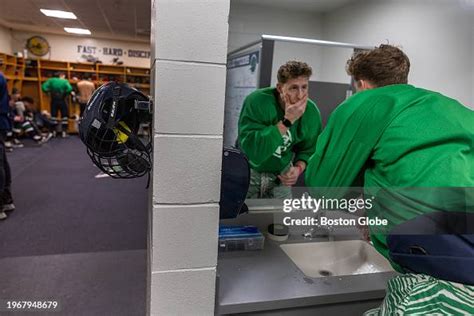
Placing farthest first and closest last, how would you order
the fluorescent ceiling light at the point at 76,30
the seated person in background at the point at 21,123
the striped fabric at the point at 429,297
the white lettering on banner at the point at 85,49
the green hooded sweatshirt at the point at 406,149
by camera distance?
the white lettering on banner at the point at 85,49
the fluorescent ceiling light at the point at 76,30
the seated person in background at the point at 21,123
the green hooded sweatshirt at the point at 406,149
the striped fabric at the point at 429,297

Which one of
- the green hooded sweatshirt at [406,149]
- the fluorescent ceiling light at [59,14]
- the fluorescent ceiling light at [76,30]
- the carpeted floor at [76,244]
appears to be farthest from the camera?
the fluorescent ceiling light at [76,30]

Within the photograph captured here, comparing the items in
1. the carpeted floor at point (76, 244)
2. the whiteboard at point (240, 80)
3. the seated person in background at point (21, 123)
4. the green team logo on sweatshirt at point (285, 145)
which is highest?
the whiteboard at point (240, 80)

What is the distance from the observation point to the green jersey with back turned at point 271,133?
61.6 inches

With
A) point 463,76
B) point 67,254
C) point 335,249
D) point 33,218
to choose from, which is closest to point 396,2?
point 463,76

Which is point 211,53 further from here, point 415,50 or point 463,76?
point 463,76

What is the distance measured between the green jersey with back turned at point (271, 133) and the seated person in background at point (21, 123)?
287 inches

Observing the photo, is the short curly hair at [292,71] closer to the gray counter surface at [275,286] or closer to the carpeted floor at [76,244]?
the gray counter surface at [275,286]

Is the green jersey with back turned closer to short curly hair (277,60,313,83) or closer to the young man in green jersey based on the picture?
short curly hair (277,60,313,83)

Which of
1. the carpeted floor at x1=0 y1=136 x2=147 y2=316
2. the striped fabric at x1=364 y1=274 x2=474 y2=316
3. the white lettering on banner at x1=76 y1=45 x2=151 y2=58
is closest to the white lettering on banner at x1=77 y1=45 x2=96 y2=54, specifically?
the white lettering on banner at x1=76 y1=45 x2=151 y2=58

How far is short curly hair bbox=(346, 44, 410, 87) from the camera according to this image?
1.12 m

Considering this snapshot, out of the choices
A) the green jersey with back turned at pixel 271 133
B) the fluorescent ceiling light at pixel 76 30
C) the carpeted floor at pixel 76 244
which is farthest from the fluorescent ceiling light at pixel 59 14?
the green jersey with back turned at pixel 271 133

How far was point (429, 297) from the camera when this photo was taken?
0.82 m

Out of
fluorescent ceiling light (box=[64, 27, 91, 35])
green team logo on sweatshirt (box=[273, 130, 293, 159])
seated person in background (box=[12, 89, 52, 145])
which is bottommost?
seated person in background (box=[12, 89, 52, 145])

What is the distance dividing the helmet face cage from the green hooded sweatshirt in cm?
63
